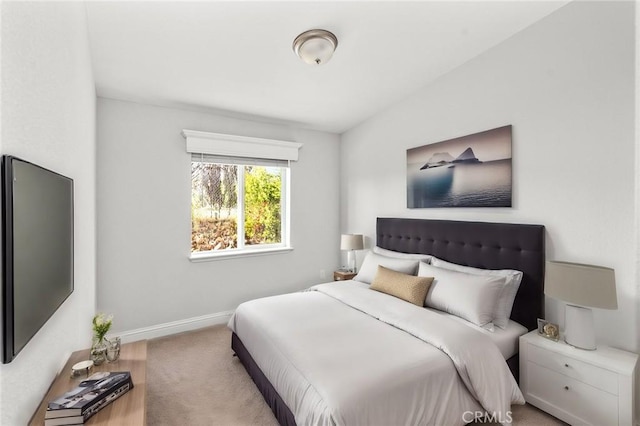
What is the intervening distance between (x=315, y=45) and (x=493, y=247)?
211 cm

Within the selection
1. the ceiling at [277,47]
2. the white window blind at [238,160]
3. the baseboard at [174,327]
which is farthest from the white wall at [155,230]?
the ceiling at [277,47]

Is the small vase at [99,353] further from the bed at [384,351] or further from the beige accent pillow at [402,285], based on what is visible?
the beige accent pillow at [402,285]

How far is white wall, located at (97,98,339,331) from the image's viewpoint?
3.01 m

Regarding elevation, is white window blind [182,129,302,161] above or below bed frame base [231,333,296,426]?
above

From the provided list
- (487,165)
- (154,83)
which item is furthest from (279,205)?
(487,165)

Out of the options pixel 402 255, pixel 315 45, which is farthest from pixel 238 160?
pixel 402 255

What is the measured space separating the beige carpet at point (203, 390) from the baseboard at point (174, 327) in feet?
0.36

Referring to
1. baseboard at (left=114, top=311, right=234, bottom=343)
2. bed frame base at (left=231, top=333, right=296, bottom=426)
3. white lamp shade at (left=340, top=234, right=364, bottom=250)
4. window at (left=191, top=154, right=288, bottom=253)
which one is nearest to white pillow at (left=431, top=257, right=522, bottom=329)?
bed frame base at (left=231, top=333, right=296, bottom=426)

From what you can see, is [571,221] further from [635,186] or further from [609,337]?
[609,337]

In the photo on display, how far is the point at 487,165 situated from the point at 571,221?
28.7 inches

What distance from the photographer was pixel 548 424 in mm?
1848

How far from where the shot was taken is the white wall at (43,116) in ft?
2.68

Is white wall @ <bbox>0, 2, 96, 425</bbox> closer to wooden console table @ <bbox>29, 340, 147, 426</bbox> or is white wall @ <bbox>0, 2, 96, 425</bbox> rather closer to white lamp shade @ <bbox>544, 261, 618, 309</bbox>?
wooden console table @ <bbox>29, 340, 147, 426</bbox>

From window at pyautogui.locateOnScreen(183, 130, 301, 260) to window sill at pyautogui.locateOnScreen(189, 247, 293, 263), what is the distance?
0.01 meters
